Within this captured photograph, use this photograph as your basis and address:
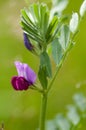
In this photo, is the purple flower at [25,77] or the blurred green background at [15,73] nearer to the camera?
the purple flower at [25,77]

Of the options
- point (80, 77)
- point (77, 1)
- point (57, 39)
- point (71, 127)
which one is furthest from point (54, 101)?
point (57, 39)

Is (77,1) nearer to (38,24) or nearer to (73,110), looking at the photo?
(73,110)

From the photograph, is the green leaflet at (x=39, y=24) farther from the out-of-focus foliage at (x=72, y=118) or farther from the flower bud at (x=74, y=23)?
the out-of-focus foliage at (x=72, y=118)

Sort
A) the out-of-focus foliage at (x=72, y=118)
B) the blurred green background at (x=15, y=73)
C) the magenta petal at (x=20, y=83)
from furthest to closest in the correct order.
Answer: the blurred green background at (x=15, y=73)
the out-of-focus foliage at (x=72, y=118)
the magenta petal at (x=20, y=83)

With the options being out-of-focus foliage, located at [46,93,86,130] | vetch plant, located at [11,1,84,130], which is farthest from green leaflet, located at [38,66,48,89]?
out-of-focus foliage, located at [46,93,86,130]

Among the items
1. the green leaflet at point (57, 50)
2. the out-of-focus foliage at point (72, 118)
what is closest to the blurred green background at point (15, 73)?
the out-of-focus foliage at point (72, 118)

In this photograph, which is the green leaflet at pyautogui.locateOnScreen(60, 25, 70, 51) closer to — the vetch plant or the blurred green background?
the vetch plant

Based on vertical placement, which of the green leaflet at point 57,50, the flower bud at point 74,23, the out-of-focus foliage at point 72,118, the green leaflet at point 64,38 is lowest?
the out-of-focus foliage at point 72,118

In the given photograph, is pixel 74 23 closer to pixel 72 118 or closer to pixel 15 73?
pixel 72 118
